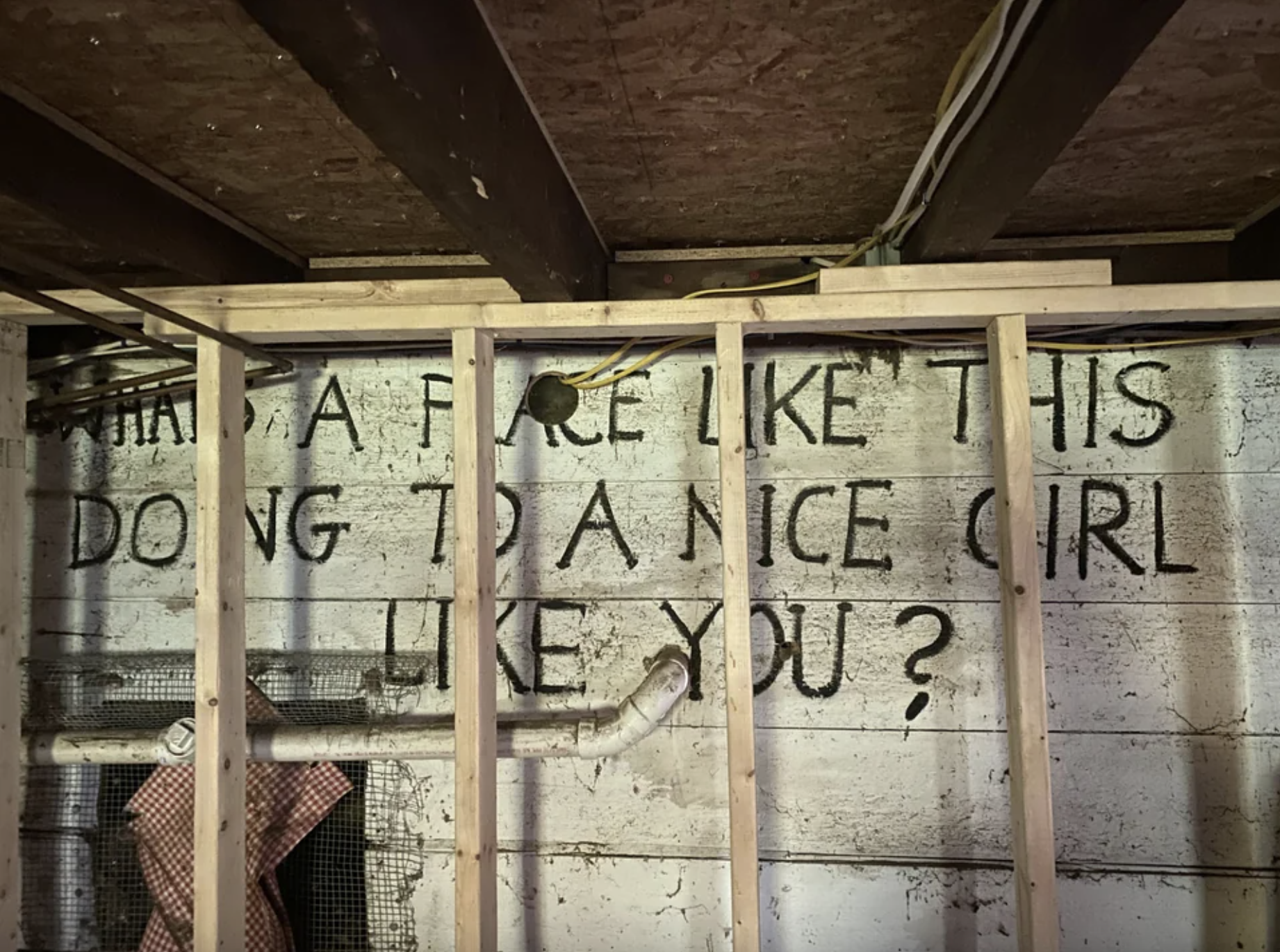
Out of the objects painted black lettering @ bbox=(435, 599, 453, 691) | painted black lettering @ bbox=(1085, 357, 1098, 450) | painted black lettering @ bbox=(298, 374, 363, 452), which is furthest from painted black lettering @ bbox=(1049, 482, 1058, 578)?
painted black lettering @ bbox=(298, 374, 363, 452)

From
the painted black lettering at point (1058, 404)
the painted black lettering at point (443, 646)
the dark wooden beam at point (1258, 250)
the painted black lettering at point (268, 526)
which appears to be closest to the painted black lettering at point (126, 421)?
the painted black lettering at point (268, 526)

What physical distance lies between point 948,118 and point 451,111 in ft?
2.03

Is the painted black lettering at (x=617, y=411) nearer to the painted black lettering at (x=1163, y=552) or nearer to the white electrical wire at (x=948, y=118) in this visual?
the white electrical wire at (x=948, y=118)

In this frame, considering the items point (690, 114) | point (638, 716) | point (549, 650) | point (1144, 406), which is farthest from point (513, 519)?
point (1144, 406)

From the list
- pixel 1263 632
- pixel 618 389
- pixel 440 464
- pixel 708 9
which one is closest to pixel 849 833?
pixel 1263 632

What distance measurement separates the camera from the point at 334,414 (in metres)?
1.75

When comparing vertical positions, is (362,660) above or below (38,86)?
below

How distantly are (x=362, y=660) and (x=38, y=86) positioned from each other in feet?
3.92

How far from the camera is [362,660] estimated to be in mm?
1729

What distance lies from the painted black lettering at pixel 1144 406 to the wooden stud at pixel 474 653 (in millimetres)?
1314

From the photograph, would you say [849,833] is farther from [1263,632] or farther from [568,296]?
[568,296]

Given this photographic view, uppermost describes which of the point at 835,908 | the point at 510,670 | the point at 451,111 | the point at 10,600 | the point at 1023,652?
the point at 451,111

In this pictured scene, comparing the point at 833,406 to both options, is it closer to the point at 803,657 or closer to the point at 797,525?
the point at 797,525

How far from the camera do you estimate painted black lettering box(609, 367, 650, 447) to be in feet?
5.62
